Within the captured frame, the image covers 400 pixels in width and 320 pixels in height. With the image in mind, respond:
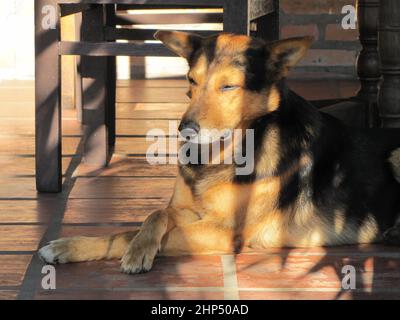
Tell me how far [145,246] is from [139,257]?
2.0 inches

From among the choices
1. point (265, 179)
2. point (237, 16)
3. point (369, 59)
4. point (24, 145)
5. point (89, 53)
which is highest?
point (237, 16)

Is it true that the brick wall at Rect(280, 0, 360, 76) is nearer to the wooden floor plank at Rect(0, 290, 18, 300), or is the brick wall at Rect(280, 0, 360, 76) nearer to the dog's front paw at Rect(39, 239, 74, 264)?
the dog's front paw at Rect(39, 239, 74, 264)

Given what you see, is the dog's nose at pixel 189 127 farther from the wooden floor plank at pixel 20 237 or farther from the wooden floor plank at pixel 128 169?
the wooden floor plank at pixel 128 169

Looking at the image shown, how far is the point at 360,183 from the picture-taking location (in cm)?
337

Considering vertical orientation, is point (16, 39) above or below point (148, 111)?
above

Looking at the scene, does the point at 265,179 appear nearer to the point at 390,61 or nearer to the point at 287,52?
the point at 287,52

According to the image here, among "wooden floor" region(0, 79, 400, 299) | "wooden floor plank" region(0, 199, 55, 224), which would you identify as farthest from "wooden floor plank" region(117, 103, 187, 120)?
"wooden floor plank" region(0, 199, 55, 224)

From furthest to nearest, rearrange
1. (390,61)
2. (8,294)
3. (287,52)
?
(390,61)
(287,52)
(8,294)

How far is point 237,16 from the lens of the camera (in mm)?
3561

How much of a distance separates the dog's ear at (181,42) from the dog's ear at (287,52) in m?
0.27

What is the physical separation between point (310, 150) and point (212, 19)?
1549mm

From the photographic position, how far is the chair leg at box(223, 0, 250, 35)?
3.55 meters

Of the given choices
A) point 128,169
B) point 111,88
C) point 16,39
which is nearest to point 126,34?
point 111,88
